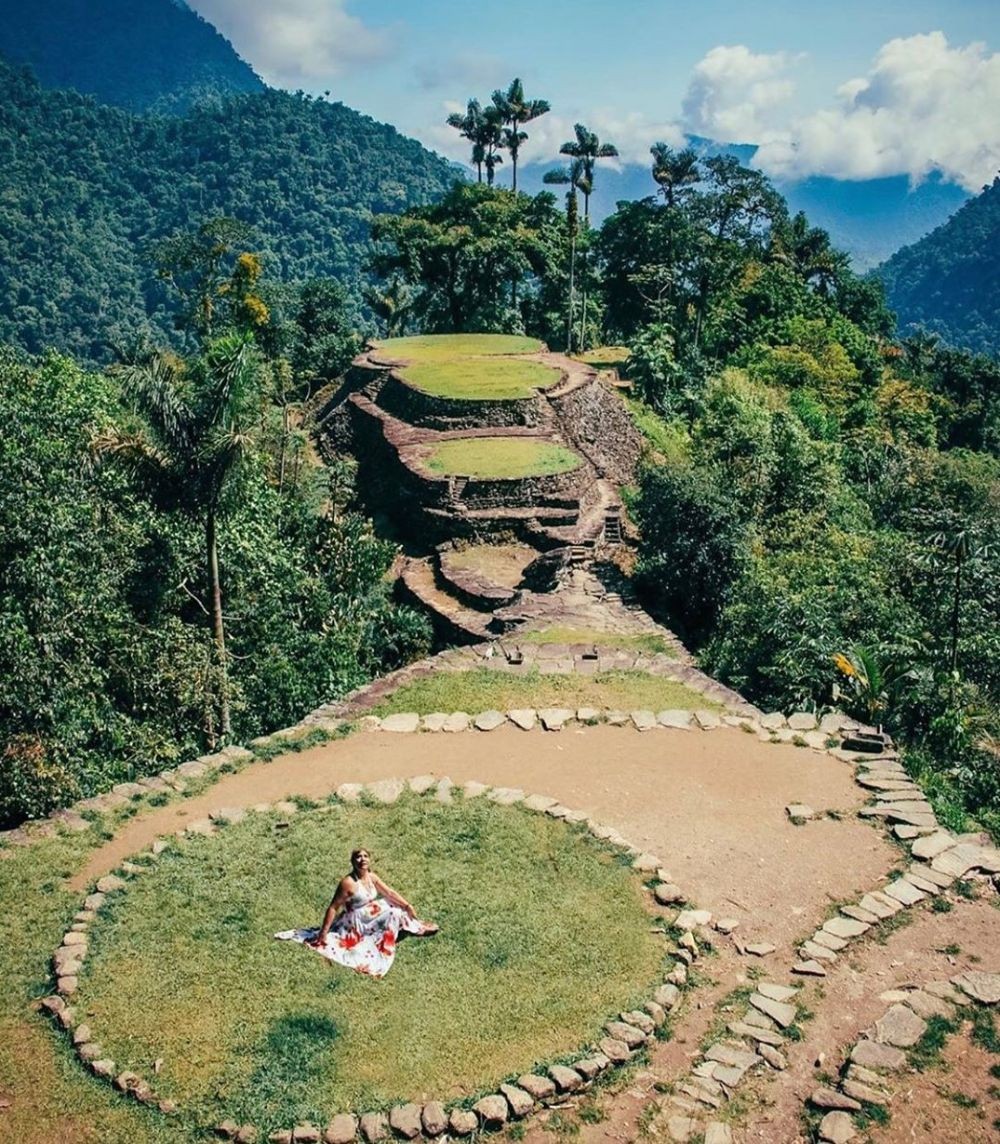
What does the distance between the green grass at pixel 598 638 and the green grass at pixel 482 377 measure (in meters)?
13.0

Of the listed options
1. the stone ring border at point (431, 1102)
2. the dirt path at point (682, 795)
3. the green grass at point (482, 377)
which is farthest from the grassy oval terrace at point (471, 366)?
the stone ring border at point (431, 1102)

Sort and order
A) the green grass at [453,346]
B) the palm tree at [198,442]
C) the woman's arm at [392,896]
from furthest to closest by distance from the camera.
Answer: the green grass at [453,346]
the palm tree at [198,442]
the woman's arm at [392,896]

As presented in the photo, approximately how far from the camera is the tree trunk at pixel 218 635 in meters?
14.9

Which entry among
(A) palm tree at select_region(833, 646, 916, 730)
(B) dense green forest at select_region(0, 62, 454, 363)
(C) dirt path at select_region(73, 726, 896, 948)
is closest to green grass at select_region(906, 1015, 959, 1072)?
(C) dirt path at select_region(73, 726, 896, 948)

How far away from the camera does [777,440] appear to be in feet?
82.9

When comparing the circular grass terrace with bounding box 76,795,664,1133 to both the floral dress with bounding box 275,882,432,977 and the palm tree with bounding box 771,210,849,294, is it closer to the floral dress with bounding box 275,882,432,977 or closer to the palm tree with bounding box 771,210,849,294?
the floral dress with bounding box 275,882,432,977

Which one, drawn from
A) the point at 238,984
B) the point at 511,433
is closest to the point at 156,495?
the point at 238,984

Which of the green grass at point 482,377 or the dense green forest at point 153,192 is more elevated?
the dense green forest at point 153,192

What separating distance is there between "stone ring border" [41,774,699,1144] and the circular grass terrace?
96mm

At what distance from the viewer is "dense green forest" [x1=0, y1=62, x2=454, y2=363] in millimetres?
83562

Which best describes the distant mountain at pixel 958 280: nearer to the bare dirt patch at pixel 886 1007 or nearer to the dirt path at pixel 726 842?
the dirt path at pixel 726 842

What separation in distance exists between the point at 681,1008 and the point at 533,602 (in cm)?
1182

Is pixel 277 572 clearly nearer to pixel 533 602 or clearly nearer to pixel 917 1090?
pixel 533 602

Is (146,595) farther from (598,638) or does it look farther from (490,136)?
(490,136)
